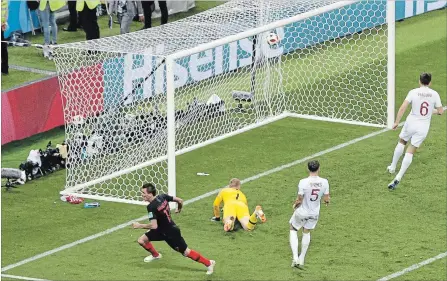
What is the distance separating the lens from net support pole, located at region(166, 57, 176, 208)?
1969 cm

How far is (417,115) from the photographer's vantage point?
20.2m

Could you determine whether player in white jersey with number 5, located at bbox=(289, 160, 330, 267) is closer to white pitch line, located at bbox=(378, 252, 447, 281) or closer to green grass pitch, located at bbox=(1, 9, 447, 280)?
green grass pitch, located at bbox=(1, 9, 447, 280)

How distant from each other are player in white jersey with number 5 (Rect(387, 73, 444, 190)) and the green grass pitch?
1.72 feet

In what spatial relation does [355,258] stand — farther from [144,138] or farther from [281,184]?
[144,138]

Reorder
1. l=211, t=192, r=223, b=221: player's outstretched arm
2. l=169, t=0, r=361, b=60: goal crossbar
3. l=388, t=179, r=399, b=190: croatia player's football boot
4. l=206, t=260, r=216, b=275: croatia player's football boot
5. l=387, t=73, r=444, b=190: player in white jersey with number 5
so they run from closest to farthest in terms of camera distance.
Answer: l=206, t=260, r=216, b=275: croatia player's football boot < l=211, t=192, r=223, b=221: player's outstretched arm < l=387, t=73, r=444, b=190: player in white jersey with number 5 < l=169, t=0, r=361, b=60: goal crossbar < l=388, t=179, r=399, b=190: croatia player's football boot

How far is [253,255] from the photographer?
18.2m

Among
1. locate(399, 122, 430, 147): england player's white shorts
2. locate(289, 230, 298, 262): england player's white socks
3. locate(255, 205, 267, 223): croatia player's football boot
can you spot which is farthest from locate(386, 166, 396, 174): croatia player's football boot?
locate(289, 230, 298, 262): england player's white socks

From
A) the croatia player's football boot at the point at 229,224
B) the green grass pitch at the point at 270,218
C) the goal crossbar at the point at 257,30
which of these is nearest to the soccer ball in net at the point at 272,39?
the goal crossbar at the point at 257,30

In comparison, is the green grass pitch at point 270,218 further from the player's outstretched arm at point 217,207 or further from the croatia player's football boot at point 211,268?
the player's outstretched arm at point 217,207

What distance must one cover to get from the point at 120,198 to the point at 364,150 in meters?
4.39

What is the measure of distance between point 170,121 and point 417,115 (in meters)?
3.63

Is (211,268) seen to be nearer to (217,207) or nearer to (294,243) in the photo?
(294,243)

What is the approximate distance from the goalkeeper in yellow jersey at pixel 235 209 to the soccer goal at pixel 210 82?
39.7 inches

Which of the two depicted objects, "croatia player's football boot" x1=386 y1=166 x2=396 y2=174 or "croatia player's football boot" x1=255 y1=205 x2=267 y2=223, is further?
"croatia player's football boot" x1=386 y1=166 x2=396 y2=174
